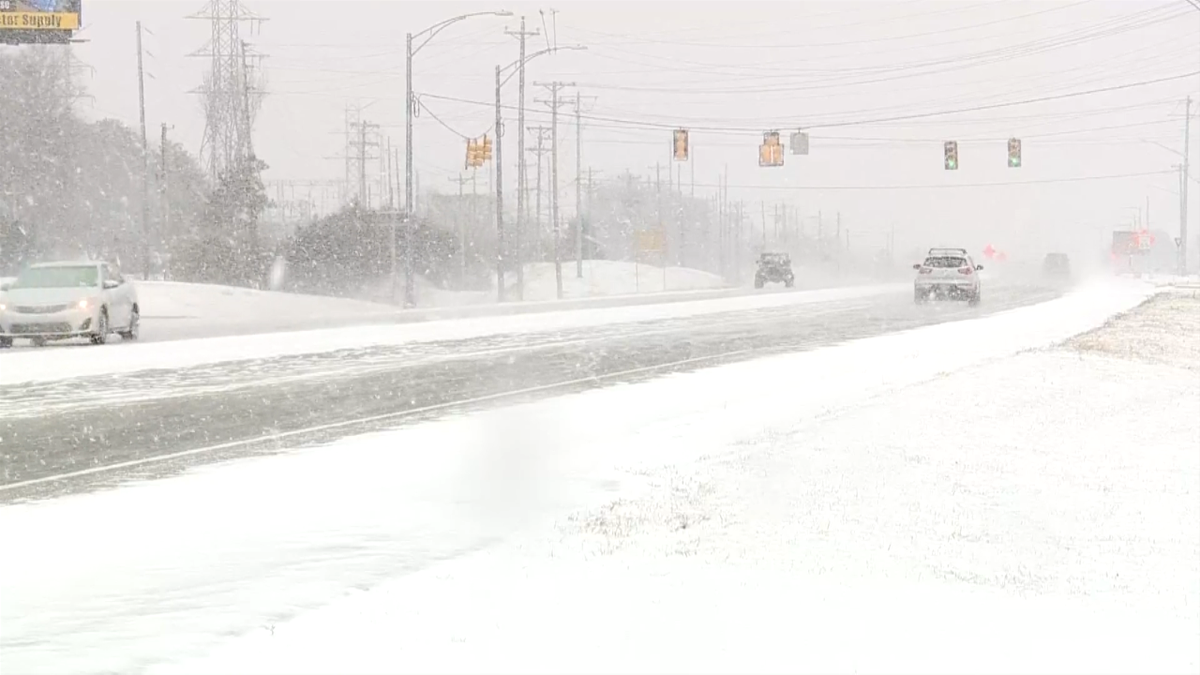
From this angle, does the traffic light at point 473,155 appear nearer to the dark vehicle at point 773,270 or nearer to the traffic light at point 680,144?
the traffic light at point 680,144

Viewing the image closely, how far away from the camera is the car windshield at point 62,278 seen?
2828cm

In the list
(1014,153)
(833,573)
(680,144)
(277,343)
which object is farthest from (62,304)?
(1014,153)

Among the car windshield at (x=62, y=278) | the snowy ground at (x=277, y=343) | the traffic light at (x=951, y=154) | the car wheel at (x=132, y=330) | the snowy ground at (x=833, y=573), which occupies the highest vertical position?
the traffic light at (x=951, y=154)

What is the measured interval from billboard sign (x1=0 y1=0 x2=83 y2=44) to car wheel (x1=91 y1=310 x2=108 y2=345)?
50.6 ft

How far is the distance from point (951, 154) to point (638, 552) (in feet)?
153

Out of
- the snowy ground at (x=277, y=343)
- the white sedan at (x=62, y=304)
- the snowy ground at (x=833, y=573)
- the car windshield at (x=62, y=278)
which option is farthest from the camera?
the car windshield at (x=62, y=278)

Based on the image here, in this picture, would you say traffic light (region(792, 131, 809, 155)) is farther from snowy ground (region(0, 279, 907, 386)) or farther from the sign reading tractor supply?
the sign reading tractor supply

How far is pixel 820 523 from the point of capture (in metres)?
10.6

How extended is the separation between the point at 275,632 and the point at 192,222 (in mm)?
82639

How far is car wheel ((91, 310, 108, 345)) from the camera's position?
27969 mm

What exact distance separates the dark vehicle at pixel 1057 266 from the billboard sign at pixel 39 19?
77212mm

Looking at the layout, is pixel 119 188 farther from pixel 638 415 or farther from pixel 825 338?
pixel 638 415

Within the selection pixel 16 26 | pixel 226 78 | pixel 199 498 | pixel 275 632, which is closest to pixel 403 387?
pixel 199 498

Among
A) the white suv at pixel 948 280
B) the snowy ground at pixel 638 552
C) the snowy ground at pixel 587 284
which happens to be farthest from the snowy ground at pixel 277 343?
the snowy ground at pixel 587 284
